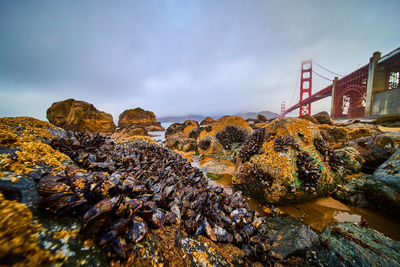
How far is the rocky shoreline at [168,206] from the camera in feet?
3.13

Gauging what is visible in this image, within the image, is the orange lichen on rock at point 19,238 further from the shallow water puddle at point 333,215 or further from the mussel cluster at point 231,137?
the mussel cluster at point 231,137

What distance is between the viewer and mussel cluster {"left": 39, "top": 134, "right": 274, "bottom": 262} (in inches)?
43.1

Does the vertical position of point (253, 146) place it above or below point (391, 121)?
below

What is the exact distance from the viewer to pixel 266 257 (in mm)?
1806

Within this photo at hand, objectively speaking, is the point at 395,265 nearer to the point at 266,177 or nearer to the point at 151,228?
the point at 266,177

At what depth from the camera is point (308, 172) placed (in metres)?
3.29

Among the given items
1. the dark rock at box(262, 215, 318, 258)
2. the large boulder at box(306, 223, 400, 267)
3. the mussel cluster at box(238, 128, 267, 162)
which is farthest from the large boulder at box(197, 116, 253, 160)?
the large boulder at box(306, 223, 400, 267)

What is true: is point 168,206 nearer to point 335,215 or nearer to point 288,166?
point 288,166

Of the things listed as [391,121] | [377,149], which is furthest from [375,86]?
[377,149]

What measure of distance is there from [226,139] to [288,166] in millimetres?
4746

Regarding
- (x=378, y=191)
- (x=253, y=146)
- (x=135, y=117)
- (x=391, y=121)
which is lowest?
(x=378, y=191)

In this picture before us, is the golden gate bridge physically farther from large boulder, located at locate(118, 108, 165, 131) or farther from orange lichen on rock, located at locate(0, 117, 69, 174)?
large boulder, located at locate(118, 108, 165, 131)

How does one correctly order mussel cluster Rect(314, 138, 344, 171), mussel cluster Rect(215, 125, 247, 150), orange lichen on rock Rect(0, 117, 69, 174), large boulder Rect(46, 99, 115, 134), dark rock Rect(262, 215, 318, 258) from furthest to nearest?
large boulder Rect(46, 99, 115, 134)
mussel cluster Rect(215, 125, 247, 150)
mussel cluster Rect(314, 138, 344, 171)
dark rock Rect(262, 215, 318, 258)
orange lichen on rock Rect(0, 117, 69, 174)

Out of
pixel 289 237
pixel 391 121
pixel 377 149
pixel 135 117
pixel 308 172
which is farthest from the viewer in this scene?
pixel 135 117
